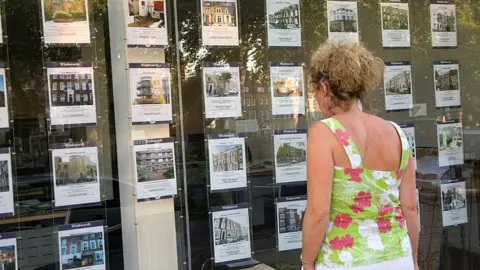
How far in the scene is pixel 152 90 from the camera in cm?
359

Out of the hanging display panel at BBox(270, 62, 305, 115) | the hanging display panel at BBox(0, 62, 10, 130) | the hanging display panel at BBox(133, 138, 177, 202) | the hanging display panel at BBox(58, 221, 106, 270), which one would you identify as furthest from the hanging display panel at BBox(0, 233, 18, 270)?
the hanging display panel at BBox(270, 62, 305, 115)

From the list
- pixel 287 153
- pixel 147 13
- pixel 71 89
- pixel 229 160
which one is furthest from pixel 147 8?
Answer: pixel 287 153

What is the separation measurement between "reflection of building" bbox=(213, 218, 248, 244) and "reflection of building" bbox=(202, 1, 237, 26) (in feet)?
5.24

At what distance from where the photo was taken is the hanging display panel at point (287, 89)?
13.8 ft

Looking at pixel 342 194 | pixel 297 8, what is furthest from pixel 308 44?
pixel 342 194

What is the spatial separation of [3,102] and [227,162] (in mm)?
1696

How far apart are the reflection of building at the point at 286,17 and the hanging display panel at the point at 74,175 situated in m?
1.87

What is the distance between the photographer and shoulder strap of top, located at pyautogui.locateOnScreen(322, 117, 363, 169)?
203 centimetres

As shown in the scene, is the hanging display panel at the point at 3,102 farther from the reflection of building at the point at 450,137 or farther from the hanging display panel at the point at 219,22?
the reflection of building at the point at 450,137

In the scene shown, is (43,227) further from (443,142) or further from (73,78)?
(443,142)

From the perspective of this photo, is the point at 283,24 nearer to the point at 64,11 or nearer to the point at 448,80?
the point at 64,11

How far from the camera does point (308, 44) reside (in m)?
4.28

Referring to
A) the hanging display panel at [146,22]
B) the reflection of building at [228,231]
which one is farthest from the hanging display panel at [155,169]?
the hanging display panel at [146,22]

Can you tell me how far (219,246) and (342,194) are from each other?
6.84 feet
